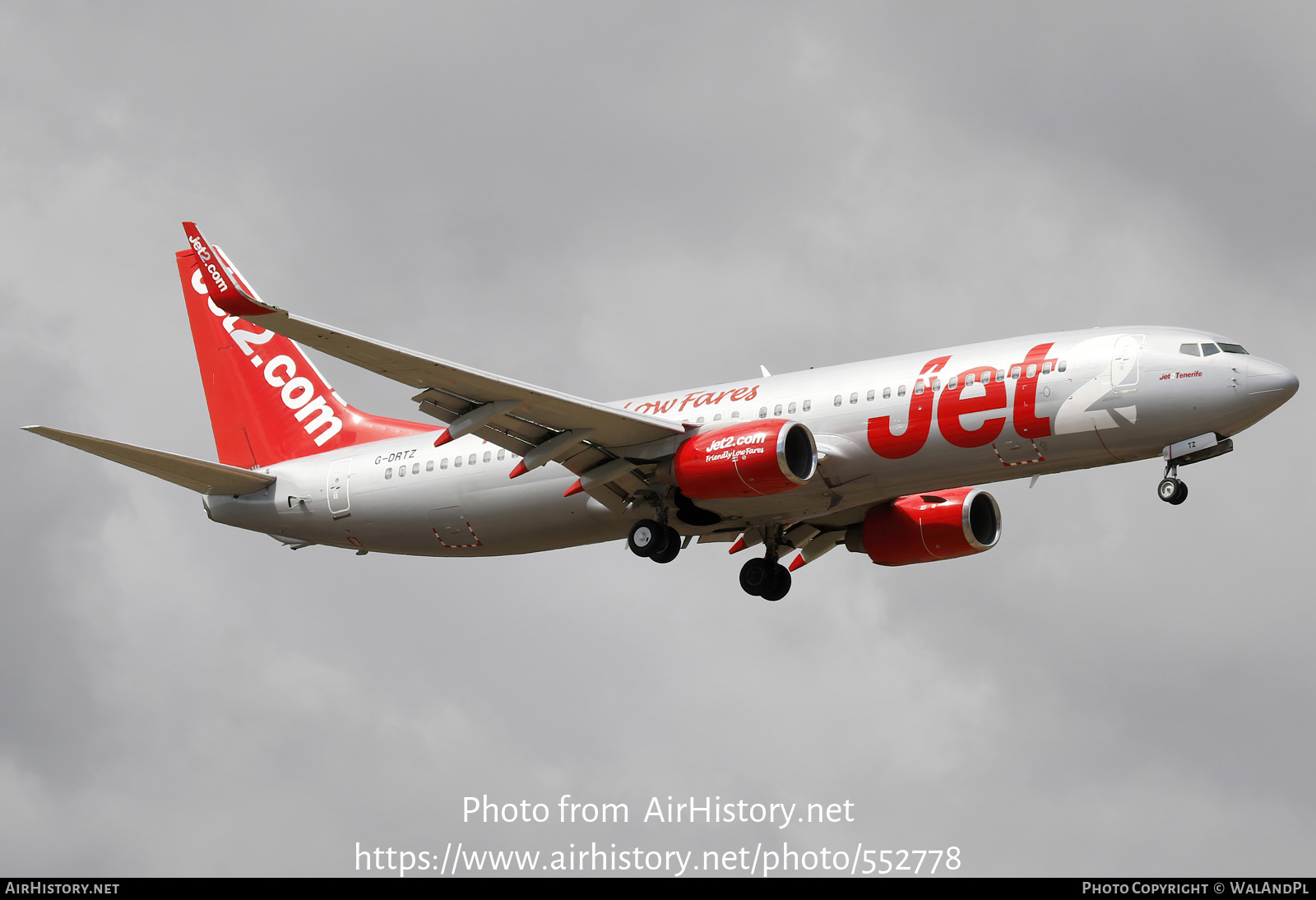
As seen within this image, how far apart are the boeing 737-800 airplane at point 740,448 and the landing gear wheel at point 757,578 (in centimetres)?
6

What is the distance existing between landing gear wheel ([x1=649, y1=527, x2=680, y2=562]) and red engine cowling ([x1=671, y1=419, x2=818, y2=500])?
5.79 feet

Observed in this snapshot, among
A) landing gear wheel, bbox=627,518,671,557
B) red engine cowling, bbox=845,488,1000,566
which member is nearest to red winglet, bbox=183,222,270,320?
landing gear wheel, bbox=627,518,671,557

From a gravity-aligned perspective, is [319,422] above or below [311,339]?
above

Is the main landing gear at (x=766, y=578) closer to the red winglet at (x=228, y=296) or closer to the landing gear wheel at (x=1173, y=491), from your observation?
the landing gear wheel at (x=1173, y=491)

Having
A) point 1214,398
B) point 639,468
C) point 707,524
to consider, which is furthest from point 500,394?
point 1214,398

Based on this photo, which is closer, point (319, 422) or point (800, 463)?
point (800, 463)

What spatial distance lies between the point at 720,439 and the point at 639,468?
272 centimetres

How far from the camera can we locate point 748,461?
1435 inches

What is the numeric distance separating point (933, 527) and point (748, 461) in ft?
27.5

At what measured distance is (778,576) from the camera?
44.1 meters

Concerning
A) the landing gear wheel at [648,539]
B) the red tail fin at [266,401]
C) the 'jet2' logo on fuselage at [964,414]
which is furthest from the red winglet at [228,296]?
the 'jet2' logo on fuselage at [964,414]

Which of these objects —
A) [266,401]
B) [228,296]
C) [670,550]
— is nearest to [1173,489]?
[670,550]

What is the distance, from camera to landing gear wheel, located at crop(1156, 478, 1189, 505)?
34875 millimetres

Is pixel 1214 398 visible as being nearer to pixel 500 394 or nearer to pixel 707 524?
pixel 707 524
